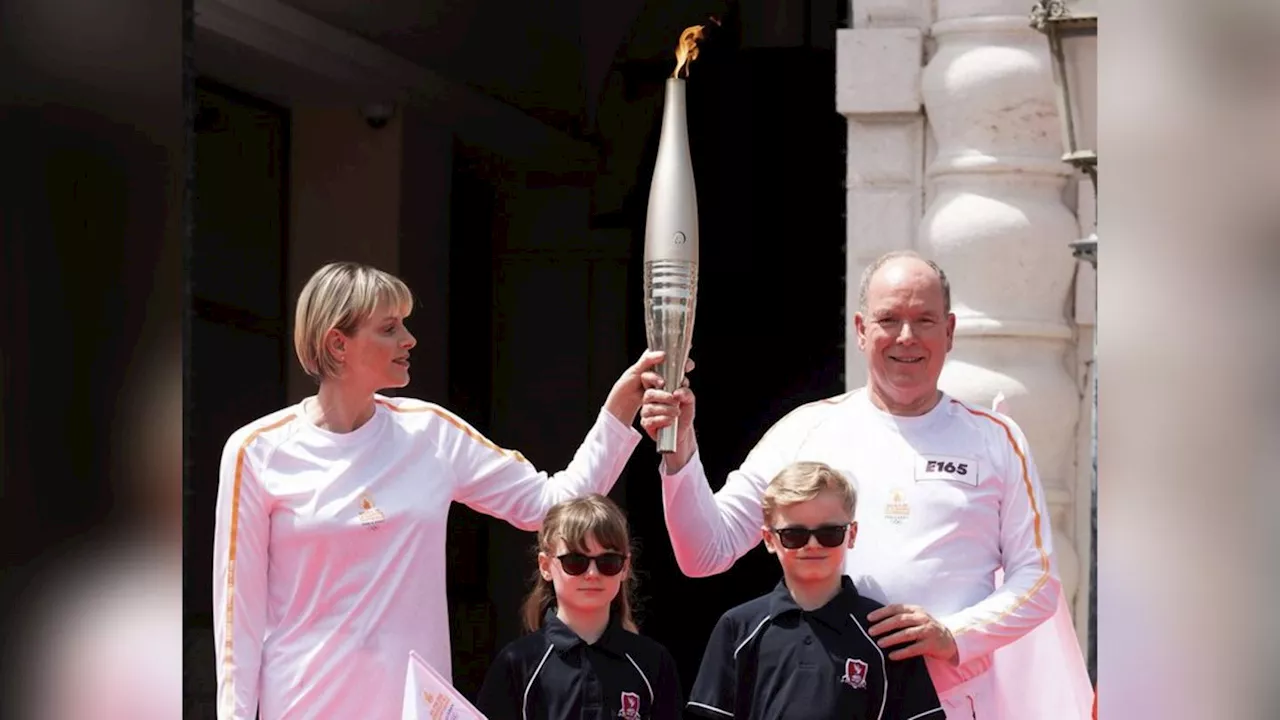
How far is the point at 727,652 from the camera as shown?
110 inches

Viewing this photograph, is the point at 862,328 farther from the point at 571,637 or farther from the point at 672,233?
the point at 571,637

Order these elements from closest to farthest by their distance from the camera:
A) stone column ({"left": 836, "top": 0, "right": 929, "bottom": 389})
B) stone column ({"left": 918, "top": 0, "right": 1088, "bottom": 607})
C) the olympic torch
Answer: the olympic torch
stone column ({"left": 918, "top": 0, "right": 1088, "bottom": 607})
stone column ({"left": 836, "top": 0, "right": 929, "bottom": 389})

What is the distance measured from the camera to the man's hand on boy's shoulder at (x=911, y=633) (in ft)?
9.01

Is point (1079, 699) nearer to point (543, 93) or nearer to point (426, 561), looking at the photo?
point (426, 561)

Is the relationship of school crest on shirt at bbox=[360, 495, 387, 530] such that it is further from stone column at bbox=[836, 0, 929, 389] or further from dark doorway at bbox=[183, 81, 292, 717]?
dark doorway at bbox=[183, 81, 292, 717]

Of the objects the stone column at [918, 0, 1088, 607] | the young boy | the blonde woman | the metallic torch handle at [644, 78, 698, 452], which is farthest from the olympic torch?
the stone column at [918, 0, 1088, 607]

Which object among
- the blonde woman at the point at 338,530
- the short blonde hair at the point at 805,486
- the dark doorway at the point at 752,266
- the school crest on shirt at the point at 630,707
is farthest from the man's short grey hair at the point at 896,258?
the dark doorway at the point at 752,266

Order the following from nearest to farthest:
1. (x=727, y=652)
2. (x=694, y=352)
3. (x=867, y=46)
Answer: (x=727, y=652) → (x=867, y=46) → (x=694, y=352)

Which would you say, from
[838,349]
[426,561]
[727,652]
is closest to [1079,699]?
[727,652]

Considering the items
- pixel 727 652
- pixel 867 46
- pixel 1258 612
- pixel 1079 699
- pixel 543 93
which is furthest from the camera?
pixel 543 93

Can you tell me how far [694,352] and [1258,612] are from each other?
16.9 feet

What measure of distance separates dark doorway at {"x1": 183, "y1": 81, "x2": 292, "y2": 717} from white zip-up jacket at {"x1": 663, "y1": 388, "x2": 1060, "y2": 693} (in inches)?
132

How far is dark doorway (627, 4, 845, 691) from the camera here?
552 cm

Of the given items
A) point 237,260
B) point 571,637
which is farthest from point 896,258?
point 237,260
